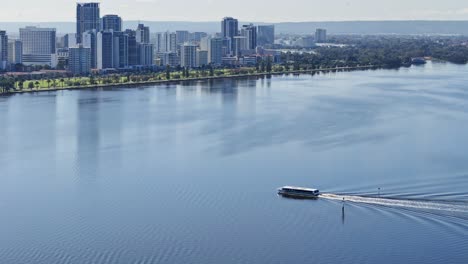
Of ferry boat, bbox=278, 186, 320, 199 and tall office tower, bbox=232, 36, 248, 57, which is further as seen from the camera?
tall office tower, bbox=232, 36, 248, 57

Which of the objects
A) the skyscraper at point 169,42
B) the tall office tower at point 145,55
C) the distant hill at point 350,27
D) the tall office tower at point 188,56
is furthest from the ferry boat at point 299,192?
the distant hill at point 350,27

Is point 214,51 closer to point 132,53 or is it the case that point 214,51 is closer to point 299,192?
point 132,53

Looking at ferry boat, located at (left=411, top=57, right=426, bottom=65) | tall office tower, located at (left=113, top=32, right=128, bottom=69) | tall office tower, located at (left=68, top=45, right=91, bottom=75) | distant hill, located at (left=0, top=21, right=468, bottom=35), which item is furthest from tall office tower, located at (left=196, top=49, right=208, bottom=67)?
distant hill, located at (left=0, top=21, right=468, bottom=35)

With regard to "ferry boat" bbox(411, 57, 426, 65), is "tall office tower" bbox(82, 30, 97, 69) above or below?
above

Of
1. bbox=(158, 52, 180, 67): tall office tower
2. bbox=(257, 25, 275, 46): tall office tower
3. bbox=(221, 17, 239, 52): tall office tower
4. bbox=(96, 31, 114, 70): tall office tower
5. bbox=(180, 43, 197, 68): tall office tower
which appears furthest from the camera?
bbox=(257, 25, 275, 46): tall office tower

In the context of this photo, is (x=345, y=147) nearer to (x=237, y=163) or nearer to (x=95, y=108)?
(x=237, y=163)

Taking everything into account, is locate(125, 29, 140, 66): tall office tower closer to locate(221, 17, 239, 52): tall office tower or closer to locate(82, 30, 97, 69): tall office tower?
locate(82, 30, 97, 69): tall office tower

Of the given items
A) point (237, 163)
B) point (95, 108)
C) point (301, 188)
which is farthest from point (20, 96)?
point (301, 188)
